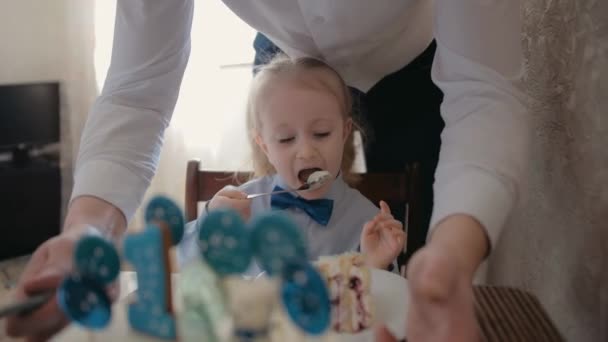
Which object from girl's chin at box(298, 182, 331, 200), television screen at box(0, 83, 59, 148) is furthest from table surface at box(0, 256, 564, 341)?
television screen at box(0, 83, 59, 148)

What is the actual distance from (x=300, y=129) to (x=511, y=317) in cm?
42

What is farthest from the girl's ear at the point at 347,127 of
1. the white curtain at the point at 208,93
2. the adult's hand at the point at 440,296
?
the white curtain at the point at 208,93

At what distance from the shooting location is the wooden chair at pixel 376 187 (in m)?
1.05

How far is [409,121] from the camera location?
3.51 feet

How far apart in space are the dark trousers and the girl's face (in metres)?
0.13

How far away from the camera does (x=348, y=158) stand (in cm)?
117

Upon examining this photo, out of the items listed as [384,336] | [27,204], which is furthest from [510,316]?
[27,204]

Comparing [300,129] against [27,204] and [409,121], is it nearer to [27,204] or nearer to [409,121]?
[409,121]

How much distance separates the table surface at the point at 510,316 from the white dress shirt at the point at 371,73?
169 millimetres

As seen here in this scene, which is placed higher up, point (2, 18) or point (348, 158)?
point (2, 18)

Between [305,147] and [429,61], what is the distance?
11.2 inches

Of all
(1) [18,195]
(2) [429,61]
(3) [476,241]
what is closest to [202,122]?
(1) [18,195]

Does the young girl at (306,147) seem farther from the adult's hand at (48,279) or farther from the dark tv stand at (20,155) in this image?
the dark tv stand at (20,155)

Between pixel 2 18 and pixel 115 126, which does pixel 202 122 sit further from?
pixel 115 126
